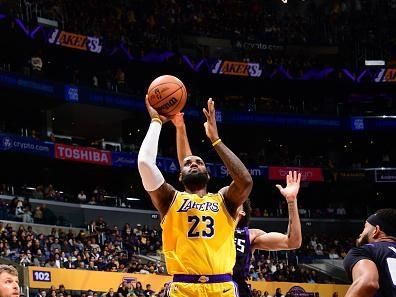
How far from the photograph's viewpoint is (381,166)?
4084 cm

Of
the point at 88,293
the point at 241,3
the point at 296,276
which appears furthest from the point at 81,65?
the point at 88,293

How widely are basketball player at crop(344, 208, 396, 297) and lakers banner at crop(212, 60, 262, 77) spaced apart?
34.6 m

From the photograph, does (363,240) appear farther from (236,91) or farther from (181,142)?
(236,91)

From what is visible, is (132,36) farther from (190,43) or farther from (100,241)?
(100,241)

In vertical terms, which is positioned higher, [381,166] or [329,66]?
[329,66]

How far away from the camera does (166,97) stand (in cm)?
671

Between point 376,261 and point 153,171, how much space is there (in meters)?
1.78

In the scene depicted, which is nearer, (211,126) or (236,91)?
(211,126)

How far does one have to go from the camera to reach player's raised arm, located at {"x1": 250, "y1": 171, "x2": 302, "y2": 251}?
21.5 feet

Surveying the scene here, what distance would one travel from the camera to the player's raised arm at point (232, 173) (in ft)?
19.2

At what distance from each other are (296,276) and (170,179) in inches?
429

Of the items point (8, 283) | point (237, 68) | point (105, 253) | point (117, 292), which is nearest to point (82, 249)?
point (105, 253)

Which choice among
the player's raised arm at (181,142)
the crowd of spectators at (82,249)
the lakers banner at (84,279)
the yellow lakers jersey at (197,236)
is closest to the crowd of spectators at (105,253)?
the crowd of spectators at (82,249)

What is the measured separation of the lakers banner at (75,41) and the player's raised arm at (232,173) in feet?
92.4
